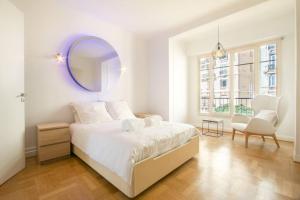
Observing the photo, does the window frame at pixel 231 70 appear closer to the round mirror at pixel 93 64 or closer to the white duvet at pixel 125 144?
the white duvet at pixel 125 144

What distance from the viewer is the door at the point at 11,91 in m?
1.73

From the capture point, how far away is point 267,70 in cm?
352

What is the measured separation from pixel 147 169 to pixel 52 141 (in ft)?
5.35

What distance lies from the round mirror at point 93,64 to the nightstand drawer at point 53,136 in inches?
40.7

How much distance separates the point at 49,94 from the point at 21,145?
93 centimetres

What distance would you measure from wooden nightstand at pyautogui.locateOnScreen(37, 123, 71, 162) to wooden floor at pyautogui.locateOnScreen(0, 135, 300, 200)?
0.45 feet

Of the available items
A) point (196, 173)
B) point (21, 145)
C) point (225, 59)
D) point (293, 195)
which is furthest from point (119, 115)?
point (225, 59)

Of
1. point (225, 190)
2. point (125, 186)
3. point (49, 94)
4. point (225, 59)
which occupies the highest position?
point (225, 59)

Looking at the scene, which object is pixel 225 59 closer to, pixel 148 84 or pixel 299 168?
pixel 148 84

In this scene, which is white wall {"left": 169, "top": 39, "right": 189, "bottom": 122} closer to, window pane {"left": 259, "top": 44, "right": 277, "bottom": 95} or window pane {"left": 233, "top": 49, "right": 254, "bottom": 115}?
window pane {"left": 233, "top": 49, "right": 254, "bottom": 115}

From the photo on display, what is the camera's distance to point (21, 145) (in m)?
2.06

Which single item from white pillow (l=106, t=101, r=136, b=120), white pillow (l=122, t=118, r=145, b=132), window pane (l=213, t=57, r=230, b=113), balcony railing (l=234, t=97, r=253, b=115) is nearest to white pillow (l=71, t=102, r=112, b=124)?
white pillow (l=106, t=101, r=136, b=120)

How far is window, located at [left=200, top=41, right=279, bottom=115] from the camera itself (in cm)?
350

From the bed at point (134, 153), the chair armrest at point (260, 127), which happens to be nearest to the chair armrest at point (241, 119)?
the chair armrest at point (260, 127)
